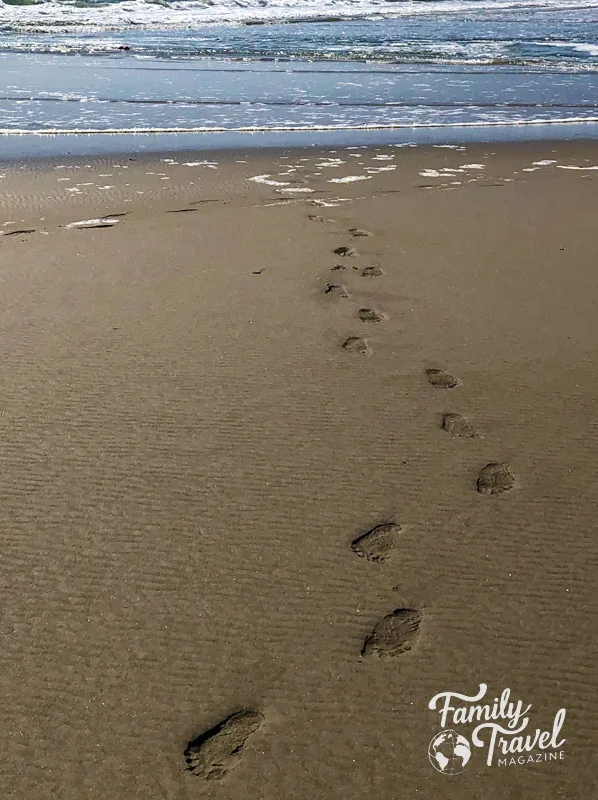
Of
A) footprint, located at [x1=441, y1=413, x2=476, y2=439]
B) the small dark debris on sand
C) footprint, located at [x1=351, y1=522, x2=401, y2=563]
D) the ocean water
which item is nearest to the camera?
footprint, located at [x1=351, y1=522, x2=401, y2=563]

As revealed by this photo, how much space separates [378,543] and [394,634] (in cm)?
34

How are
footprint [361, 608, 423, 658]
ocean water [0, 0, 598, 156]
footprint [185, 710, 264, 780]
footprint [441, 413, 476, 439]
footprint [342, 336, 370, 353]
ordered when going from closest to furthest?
footprint [185, 710, 264, 780] < footprint [361, 608, 423, 658] < footprint [441, 413, 476, 439] < footprint [342, 336, 370, 353] < ocean water [0, 0, 598, 156]

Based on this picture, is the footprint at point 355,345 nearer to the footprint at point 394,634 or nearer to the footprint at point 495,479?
the footprint at point 495,479

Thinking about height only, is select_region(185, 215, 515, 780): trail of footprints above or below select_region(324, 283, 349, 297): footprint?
below

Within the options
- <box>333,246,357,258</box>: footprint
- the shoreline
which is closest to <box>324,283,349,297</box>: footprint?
<box>333,246,357,258</box>: footprint

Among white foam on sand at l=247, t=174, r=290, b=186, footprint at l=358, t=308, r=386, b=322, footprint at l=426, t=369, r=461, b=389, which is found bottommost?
footprint at l=426, t=369, r=461, b=389

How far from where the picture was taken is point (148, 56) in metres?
15.0

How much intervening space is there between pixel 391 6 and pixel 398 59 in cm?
1395

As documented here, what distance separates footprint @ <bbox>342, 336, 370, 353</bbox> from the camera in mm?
3293

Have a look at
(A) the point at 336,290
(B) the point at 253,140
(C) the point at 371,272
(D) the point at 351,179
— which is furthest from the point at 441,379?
(B) the point at 253,140

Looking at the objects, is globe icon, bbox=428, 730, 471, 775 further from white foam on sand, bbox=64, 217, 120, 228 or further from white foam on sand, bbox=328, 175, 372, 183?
white foam on sand, bbox=328, 175, 372, 183

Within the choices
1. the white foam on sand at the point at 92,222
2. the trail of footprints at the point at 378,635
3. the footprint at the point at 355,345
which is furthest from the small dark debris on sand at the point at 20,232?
the trail of footprints at the point at 378,635

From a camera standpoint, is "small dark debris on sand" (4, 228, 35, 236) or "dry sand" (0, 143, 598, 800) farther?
"small dark debris on sand" (4, 228, 35, 236)

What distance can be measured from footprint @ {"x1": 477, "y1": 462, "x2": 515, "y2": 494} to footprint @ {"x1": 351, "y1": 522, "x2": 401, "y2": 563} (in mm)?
363
